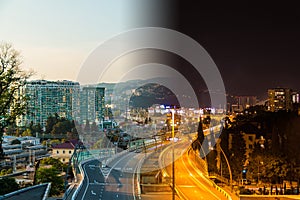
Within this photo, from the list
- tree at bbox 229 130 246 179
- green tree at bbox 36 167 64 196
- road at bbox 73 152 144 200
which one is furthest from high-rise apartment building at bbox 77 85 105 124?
tree at bbox 229 130 246 179

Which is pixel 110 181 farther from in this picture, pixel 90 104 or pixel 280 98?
pixel 280 98

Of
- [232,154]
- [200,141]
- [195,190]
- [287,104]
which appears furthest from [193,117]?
[195,190]

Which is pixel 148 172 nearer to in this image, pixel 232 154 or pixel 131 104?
pixel 232 154

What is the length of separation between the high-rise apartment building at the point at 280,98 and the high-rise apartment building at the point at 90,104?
19361mm

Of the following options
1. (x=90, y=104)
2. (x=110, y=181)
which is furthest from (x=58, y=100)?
(x=110, y=181)

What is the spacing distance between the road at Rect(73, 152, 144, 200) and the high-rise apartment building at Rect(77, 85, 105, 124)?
530 cm

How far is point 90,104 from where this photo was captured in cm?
2186

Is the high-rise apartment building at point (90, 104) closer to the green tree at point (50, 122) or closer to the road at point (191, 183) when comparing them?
the green tree at point (50, 122)

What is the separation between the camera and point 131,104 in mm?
23641

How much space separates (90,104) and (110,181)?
1086 centimetres

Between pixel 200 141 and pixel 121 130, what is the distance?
29.9 feet

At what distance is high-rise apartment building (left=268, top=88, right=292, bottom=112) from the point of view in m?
38.1

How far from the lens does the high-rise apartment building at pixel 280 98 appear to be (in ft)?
→ 125

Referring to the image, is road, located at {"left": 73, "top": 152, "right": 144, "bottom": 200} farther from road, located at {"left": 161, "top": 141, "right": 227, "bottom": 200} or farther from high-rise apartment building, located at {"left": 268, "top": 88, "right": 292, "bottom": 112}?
high-rise apartment building, located at {"left": 268, "top": 88, "right": 292, "bottom": 112}
